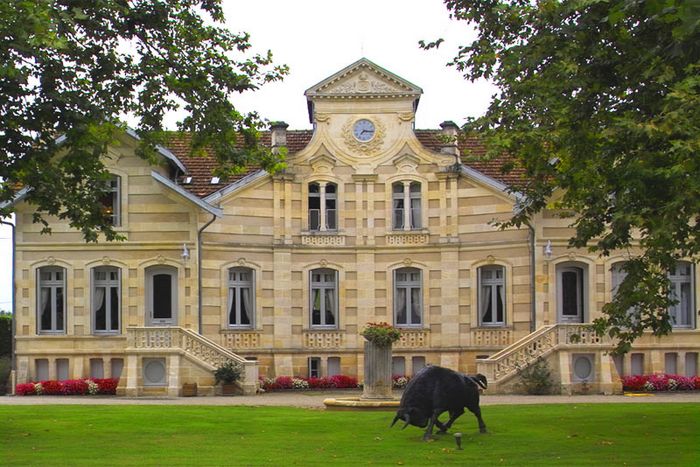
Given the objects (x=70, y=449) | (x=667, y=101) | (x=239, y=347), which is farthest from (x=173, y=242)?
(x=667, y=101)

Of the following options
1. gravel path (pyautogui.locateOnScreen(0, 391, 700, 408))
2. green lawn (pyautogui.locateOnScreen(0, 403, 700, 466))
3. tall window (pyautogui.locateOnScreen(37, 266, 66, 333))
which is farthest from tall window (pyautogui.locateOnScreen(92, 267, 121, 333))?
green lawn (pyautogui.locateOnScreen(0, 403, 700, 466))

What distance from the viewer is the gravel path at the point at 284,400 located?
3075cm

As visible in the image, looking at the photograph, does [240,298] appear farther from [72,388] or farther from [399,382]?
[72,388]

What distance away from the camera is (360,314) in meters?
38.8

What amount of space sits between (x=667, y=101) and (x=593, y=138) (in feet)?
11.7

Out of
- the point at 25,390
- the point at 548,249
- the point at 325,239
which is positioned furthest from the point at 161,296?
the point at 548,249

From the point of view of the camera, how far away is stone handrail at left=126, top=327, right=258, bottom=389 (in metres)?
34.3

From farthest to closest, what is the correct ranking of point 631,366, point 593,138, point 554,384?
point 631,366 < point 554,384 < point 593,138

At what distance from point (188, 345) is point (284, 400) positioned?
396cm

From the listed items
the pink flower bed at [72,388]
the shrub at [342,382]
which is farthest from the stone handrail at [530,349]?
the pink flower bed at [72,388]

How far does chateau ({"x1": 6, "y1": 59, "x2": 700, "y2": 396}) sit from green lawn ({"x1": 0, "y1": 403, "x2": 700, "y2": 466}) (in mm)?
8551

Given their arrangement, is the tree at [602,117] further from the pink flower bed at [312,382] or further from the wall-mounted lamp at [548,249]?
the pink flower bed at [312,382]

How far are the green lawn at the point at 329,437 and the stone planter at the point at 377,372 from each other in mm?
2092

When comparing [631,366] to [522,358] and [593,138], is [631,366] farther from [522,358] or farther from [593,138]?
[593,138]
